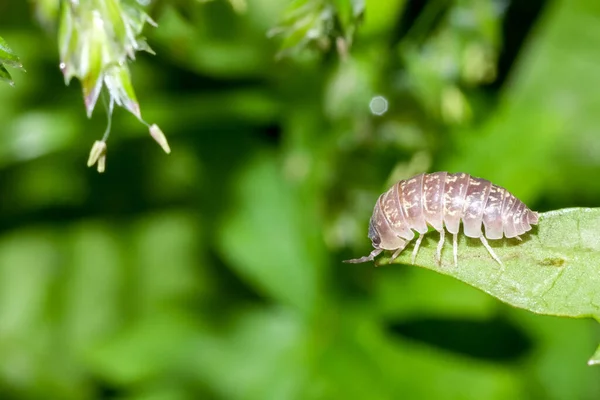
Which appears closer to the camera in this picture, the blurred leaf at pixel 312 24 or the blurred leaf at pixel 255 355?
the blurred leaf at pixel 312 24

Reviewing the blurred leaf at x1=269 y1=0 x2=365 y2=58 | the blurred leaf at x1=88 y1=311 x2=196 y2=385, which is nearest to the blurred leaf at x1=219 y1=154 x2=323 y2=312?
the blurred leaf at x1=88 y1=311 x2=196 y2=385

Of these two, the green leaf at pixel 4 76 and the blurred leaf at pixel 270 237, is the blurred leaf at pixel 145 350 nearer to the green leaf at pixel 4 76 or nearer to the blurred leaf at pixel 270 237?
the blurred leaf at pixel 270 237

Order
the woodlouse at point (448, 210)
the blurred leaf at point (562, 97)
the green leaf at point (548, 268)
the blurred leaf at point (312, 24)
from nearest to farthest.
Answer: the green leaf at point (548, 268)
the woodlouse at point (448, 210)
the blurred leaf at point (312, 24)
the blurred leaf at point (562, 97)

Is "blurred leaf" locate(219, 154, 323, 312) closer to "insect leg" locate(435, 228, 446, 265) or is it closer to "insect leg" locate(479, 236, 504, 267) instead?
"insect leg" locate(435, 228, 446, 265)

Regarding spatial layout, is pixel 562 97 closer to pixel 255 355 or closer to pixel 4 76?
pixel 255 355

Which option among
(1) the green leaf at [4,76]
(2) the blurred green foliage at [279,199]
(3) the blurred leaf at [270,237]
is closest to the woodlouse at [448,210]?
(2) the blurred green foliage at [279,199]

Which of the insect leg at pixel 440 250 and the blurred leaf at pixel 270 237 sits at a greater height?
the blurred leaf at pixel 270 237

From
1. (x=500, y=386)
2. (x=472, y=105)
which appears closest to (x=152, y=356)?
(x=500, y=386)

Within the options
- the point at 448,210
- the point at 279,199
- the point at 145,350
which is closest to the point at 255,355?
the point at 145,350
